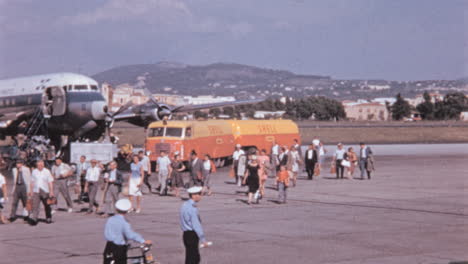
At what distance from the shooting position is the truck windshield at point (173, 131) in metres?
38.4

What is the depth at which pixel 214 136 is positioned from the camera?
41.9 m

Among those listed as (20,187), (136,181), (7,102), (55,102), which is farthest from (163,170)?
(7,102)

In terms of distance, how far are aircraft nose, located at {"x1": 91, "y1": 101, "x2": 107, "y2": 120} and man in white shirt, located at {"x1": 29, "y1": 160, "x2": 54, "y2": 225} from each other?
1861 cm

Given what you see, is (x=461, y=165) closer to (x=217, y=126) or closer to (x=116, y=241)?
(x=217, y=126)

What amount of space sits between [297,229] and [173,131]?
20714 millimetres

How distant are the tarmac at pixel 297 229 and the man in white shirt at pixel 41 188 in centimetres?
50

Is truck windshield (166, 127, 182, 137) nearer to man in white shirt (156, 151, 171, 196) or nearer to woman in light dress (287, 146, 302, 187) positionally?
woman in light dress (287, 146, 302, 187)

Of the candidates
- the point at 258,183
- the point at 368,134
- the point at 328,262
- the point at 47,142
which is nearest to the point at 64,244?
the point at 328,262

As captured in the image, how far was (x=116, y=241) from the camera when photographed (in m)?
10.5

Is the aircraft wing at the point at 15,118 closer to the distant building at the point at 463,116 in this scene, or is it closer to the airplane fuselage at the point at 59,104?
the airplane fuselage at the point at 59,104

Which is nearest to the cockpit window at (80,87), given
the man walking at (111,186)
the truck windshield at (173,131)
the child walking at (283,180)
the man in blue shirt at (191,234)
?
the truck windshield at (173,131)

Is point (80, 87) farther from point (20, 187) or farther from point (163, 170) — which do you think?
point (20, 187)

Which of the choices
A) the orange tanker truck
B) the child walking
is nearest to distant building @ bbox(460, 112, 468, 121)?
the orange tanker truck

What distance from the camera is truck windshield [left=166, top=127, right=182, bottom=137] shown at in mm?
38406
